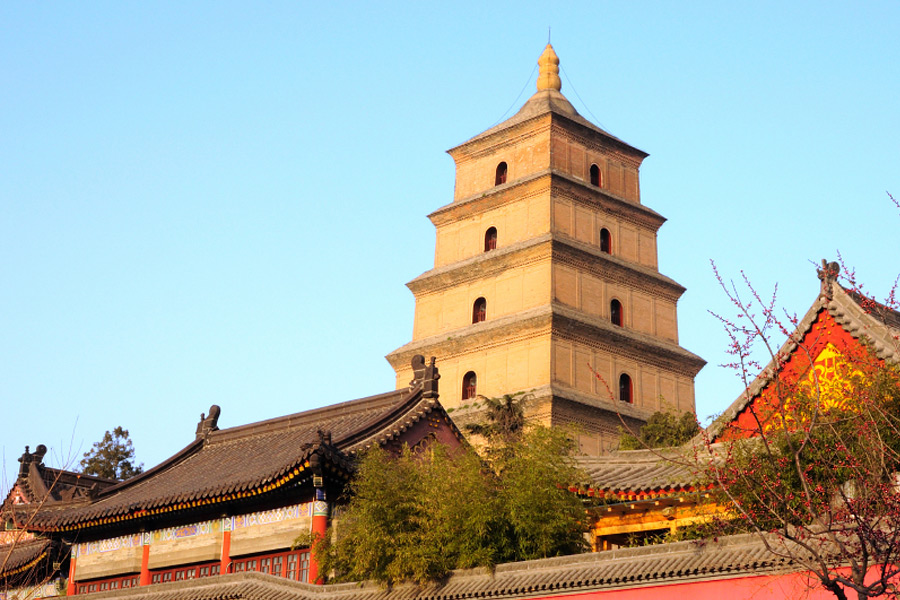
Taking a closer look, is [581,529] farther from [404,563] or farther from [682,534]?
[404,563]

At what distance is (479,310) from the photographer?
35812 millimetres

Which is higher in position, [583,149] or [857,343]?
[583,149]

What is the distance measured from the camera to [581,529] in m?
16.7

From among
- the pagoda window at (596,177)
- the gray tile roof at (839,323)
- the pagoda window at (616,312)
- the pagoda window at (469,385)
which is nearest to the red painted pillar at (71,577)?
the gray tile roof at (839,323)

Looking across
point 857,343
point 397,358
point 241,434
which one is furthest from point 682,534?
point 397,358

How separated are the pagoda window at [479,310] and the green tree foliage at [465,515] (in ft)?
61.9

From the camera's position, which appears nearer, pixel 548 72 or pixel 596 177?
pixel 596 177

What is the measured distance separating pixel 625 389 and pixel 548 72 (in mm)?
12189

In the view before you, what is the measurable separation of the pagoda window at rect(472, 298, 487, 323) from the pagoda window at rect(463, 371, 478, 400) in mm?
1773

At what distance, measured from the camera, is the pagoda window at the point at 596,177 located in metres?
37.2

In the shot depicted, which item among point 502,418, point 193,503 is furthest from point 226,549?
point 502,418

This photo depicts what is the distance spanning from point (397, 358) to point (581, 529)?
67.0 feet

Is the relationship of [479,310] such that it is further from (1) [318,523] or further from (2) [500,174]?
(1) [318,523]

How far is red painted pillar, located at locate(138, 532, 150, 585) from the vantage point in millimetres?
20984
